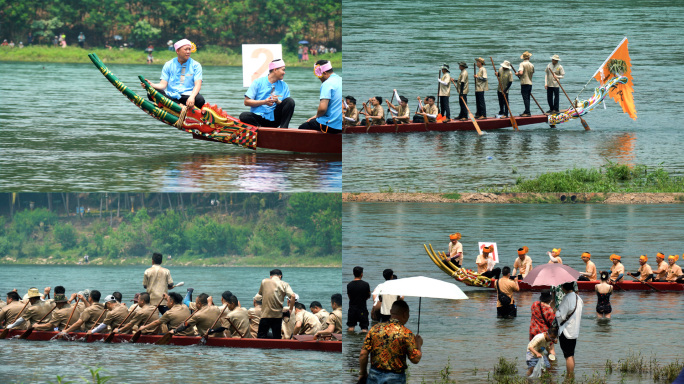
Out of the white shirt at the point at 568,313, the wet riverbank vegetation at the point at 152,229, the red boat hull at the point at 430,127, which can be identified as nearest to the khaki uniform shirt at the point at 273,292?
the white shirt at the point at 568,313

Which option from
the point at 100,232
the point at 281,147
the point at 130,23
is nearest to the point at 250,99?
the point at 281,147

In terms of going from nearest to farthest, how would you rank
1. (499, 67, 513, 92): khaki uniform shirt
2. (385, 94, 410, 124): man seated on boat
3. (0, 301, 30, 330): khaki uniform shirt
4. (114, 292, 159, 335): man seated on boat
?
(114, 292, 159, 335): man seated on boat
(0, 301, 30, 330): khaki uniform shirt
(385, 94, 410, 124): man seated on boat
(499, 67, 513, 92): khaki uniform shirt

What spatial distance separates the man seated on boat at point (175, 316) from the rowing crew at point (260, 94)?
8.37ft

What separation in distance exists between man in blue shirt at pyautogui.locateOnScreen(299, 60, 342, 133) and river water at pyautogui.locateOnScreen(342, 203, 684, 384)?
8.37 ft

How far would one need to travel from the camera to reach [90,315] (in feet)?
41.2

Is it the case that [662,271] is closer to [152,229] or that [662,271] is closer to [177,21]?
[177,21]

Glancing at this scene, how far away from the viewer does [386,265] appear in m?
17.9

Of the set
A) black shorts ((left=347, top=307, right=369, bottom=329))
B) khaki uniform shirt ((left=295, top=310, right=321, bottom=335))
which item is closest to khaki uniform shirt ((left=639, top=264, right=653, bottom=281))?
black shorts ((left=347, top=307, right=369, bottom=329))

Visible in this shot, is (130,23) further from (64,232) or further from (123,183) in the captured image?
(64,232)

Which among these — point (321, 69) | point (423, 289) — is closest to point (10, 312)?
point (321, 69)

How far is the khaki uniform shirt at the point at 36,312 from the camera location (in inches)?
511

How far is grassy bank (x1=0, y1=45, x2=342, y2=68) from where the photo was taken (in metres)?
26.5

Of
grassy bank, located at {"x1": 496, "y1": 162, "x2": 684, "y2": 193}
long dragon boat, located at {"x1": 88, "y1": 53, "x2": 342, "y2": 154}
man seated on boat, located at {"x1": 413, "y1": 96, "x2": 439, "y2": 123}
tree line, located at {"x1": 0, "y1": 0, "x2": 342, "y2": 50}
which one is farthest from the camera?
tree line, located at {"x1": 0, "y1": 0, "x2": 342, "y2": 50}

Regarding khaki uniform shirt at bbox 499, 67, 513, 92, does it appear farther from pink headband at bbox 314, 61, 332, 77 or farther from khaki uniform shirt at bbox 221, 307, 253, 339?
pink headband at bbox 314, 61, 332, 77
